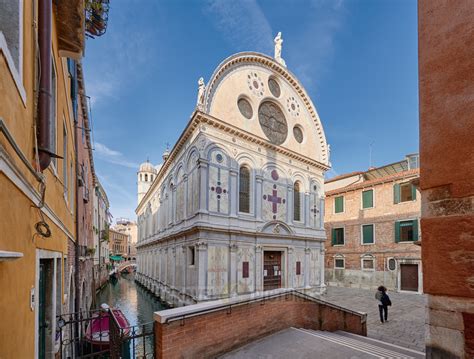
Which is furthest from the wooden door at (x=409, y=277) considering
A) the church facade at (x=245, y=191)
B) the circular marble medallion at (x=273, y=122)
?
the circular marble medallion at (x=273, y=122)

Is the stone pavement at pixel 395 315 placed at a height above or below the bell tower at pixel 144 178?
below

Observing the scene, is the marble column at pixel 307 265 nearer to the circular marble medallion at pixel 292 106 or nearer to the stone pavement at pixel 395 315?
the stone pavement at pixel 395 315

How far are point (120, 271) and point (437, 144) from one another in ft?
161

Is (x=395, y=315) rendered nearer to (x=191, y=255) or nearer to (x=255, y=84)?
(x=191, y=255)

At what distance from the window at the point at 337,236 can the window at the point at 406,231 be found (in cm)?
456

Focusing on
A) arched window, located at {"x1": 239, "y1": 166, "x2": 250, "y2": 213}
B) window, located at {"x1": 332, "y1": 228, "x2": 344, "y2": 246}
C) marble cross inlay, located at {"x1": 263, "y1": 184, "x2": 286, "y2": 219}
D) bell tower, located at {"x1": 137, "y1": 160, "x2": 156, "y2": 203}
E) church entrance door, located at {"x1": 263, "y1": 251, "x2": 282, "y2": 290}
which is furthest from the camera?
bell tower, located at {"x1": 137, "y1": 160, "x2": 156, "y2": 203}

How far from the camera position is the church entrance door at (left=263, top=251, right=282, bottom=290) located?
15.7m

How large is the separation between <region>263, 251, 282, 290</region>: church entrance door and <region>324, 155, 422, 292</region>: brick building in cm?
880

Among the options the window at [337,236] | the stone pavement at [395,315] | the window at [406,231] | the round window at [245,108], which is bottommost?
the stone pavement at [395,315]

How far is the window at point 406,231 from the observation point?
1861 cm

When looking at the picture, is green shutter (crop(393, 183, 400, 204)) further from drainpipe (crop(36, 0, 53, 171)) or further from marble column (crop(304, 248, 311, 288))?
drainpipe (crop(36, 0, 53, 171))

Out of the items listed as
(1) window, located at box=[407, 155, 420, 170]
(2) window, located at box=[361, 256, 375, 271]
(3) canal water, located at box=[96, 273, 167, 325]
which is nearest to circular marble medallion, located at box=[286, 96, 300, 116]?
(1) window, located at box=[407, 155, 420, 170]

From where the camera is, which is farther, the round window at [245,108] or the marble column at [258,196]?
the round window at [245,108]

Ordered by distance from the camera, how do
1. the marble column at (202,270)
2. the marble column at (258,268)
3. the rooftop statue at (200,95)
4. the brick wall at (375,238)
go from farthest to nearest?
the brick wall at (375,238)
the marble column at (258,268)
the rooftop statue at (200,95)
the marble column at (202,270)
